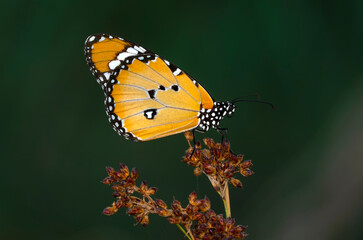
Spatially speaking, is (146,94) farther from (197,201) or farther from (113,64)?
(197,201)

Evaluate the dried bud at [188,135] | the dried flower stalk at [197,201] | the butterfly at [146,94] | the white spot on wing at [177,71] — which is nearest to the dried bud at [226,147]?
the dried flower stalk at [197,201]

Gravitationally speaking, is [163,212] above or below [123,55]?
below

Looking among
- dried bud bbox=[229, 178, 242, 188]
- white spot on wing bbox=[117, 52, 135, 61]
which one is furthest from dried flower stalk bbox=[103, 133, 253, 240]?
white spot on wing bbox=[117, 52, 135, 61]

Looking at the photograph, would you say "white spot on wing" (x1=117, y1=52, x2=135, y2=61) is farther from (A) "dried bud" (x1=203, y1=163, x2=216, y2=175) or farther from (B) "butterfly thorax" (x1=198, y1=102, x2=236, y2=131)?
(A) "dried bud" (x1=203, y1=163, x2=216, y2=175)

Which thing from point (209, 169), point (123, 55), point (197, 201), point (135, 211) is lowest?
point (135, 211)

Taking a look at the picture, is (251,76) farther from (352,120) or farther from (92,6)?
(92,6)

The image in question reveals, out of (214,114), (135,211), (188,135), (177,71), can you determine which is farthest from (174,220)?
(177,71)
